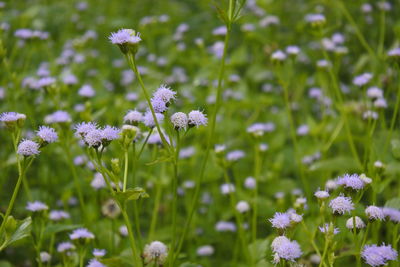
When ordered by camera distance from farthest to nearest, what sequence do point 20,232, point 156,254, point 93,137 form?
point 156,254 → point 20,232 → point 93,137

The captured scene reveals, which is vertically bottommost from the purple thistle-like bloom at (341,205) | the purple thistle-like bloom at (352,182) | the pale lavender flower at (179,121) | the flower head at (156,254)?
the flower head at (156,254)

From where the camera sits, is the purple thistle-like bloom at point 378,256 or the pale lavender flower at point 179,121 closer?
the purple thistle-like bloom at point 378,256

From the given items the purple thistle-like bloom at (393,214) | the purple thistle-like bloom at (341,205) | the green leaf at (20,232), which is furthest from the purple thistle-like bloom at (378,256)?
the green leaf at (20,232)

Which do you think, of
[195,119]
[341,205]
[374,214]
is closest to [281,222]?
[341,205]

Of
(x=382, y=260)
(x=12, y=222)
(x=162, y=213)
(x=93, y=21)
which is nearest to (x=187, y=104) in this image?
(x=162, y=213)

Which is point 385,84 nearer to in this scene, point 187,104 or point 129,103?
point 187,104

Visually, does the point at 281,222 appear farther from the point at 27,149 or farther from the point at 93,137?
the point at 27,149

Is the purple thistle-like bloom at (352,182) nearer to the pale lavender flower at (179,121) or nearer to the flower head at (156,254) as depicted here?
the pale lavender flower at (179,121)

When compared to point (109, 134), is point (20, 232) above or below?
below
